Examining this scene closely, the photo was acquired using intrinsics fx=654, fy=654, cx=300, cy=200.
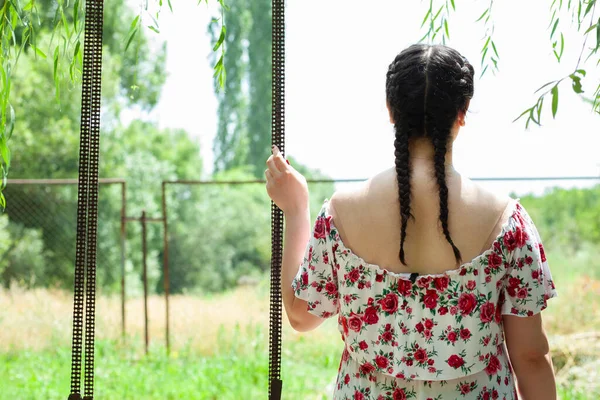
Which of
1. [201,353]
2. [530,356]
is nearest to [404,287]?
[530,356]

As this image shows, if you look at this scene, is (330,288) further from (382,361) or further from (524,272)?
(524,272)

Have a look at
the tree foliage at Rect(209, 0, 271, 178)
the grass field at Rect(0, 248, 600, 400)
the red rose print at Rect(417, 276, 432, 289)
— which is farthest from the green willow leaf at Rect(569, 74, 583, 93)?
the tree foliage at Rect(209, 0, 271, 178)

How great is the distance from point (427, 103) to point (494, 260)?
29 cm

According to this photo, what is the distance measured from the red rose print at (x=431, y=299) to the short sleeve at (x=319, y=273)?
17cm

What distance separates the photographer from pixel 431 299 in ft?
3.70

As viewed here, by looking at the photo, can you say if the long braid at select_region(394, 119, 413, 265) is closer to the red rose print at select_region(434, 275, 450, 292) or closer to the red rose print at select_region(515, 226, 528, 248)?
the red rose print at select_region(434, 275, 450, 292)

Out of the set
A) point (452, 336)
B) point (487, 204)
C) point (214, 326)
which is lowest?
point (214, 326)

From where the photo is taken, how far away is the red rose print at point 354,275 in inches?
45.3

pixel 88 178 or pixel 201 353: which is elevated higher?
pixel 88 178

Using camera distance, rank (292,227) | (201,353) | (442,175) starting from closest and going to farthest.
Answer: (442,175) < (292,227) < (201,353)

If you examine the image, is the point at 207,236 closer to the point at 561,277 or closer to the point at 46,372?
the point at 561,277

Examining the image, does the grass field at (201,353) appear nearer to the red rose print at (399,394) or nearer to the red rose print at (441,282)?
the red rose print at (399,394)

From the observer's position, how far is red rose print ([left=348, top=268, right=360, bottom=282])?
1151 mm

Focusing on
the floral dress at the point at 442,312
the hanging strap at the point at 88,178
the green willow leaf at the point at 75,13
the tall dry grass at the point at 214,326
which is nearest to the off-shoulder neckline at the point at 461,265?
the floral dress at the point at 442,312
